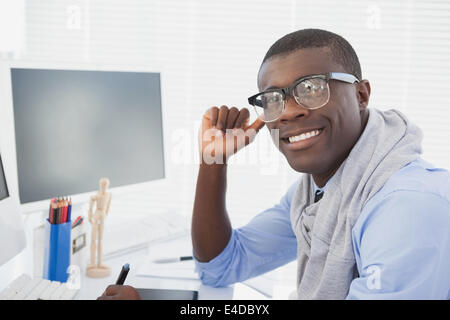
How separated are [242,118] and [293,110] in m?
0.24

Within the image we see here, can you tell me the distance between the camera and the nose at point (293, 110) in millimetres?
866

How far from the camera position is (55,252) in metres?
0.98

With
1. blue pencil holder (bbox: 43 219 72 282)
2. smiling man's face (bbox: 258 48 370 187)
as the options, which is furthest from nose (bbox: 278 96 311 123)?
blue pencil holder (bbox: 43 219 72 282)

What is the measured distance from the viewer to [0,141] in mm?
1024

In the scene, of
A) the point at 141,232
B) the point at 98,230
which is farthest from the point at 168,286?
the point at 141,232

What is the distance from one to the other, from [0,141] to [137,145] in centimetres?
46

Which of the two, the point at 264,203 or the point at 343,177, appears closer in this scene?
the point at 343,177

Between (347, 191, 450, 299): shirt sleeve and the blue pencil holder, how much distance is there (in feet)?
2.30

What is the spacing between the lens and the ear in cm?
92

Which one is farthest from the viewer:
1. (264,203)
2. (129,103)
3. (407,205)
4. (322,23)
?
(264,203)

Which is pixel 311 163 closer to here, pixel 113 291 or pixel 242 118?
pixel 242 118

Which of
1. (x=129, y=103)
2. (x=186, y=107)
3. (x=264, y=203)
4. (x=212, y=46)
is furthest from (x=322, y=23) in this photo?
(x=129, y=103)

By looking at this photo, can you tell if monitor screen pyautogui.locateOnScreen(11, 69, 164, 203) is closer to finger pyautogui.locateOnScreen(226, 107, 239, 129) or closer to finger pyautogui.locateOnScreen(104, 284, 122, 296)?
finger pyautogui.locateOnScreen(226, 107, 239, 129)

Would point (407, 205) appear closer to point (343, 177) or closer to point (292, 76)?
point (343, 177)
